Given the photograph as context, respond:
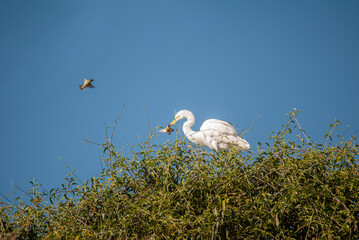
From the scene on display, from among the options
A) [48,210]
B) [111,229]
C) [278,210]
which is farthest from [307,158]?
[48,210]

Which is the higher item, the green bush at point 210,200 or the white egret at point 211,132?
the white egret at point 211,132

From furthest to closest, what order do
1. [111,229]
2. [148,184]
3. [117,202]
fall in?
[148,184]
[117,202]
[111,229]

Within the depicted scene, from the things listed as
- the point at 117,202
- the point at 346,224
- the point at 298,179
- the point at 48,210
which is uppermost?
the point at 48,210

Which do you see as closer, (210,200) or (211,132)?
(210,200)

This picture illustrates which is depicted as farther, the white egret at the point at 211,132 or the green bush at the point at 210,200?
the white egret at the point at 211,132

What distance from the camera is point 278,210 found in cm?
179

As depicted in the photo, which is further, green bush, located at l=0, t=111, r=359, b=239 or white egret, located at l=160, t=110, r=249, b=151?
white egret, located at l=160, t=110, r=249, b=151

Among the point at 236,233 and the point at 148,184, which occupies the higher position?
the point at 148,184

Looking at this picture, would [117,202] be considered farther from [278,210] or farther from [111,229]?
[278,210]

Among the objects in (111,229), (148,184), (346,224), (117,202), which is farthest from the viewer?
(148,184)

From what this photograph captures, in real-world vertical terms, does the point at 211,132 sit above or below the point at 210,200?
above

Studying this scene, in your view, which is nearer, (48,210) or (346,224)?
(346,224)

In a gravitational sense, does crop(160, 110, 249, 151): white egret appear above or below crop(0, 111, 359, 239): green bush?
above

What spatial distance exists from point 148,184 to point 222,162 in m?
0.40
